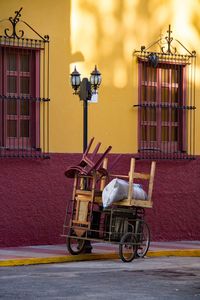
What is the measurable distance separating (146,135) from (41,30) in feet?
10.5

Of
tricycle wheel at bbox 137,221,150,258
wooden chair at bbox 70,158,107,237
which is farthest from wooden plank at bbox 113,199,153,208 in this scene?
wooden chair at bbox 70,158,107,237

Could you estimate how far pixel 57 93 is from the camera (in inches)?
659

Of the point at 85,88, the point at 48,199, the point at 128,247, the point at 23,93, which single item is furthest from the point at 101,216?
the point at 23,93

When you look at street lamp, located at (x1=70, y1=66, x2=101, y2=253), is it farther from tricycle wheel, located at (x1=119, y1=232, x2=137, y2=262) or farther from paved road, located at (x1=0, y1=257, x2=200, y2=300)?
paved road, located at (x1=0, y1=257, x2=200, y2=300)

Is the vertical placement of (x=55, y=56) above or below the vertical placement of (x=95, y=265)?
above

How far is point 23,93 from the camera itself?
16.5m

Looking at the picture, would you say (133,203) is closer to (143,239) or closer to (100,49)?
(143,239)

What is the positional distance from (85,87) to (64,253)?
291 cm

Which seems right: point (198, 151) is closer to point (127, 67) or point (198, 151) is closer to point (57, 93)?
point (127, 67)

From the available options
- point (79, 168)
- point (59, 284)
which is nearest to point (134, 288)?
point (59, 284)

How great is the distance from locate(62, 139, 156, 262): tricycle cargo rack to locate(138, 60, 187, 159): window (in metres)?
2.92

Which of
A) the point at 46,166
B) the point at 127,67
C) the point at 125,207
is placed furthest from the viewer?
the point at 127,67

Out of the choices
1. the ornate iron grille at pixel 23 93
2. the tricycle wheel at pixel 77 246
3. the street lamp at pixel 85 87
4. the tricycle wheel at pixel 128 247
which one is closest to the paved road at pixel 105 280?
the tricycle wheel at pixel 128 247

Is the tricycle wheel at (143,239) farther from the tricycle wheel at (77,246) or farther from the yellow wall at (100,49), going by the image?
the yellow wall at (100,49)
